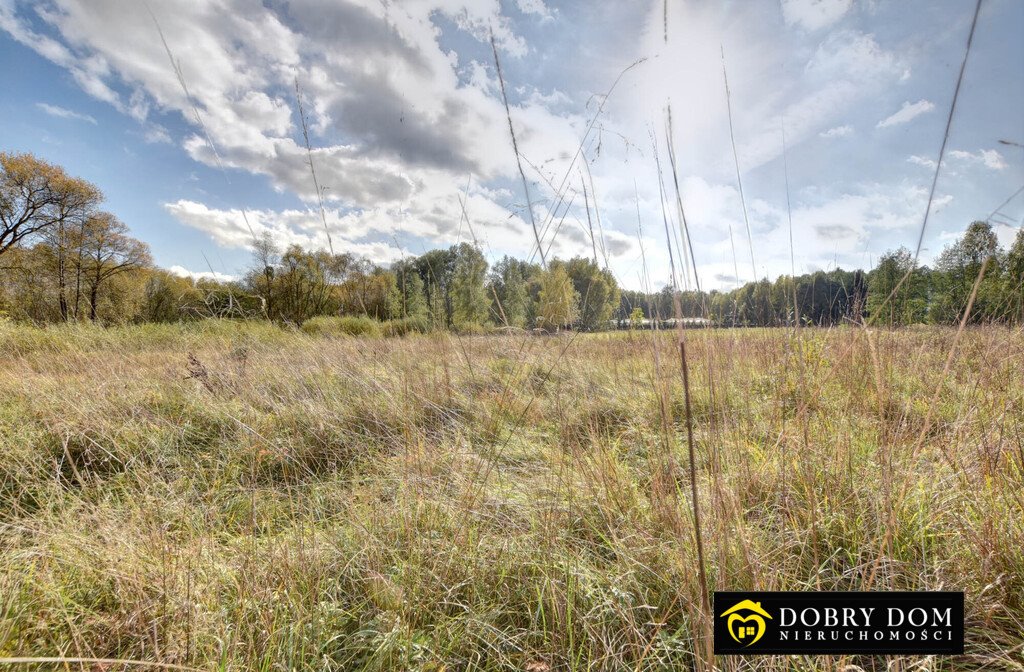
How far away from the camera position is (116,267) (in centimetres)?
2203

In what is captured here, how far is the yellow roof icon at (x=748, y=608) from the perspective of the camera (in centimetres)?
90

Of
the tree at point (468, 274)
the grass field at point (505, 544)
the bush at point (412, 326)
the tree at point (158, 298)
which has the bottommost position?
the grass field at point (505, 544)

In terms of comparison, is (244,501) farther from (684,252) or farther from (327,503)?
(684,252)

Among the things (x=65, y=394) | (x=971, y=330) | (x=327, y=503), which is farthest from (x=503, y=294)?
(x=971, y=330)

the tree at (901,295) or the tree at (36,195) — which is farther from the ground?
the tree at (36,195)

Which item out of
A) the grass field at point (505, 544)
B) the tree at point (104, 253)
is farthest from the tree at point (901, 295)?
the tree at point (104, 253)

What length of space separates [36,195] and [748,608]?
26730mm

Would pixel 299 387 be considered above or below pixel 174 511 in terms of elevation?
above

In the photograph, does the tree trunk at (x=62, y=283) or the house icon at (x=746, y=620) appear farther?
the tree trunk at (x=62, y=283)

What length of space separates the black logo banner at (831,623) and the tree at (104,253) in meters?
27.0

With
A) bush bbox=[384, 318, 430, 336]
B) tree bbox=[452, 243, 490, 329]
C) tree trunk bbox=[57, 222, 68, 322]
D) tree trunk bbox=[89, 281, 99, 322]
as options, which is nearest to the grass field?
bush bbox=[384, 318, 430, 336]

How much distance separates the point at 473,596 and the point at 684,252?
152 centimetres

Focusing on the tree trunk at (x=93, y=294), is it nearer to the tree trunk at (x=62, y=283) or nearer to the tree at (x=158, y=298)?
the tree trunk at (x=62, y=283)

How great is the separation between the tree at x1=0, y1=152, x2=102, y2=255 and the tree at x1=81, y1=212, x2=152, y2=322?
1356 millimetres
